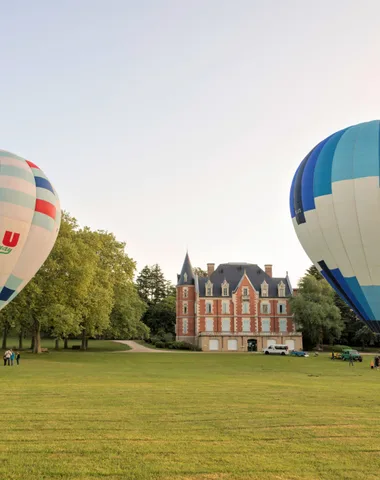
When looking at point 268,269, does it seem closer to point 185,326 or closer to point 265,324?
point 265,324

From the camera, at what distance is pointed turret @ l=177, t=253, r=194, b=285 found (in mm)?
71062

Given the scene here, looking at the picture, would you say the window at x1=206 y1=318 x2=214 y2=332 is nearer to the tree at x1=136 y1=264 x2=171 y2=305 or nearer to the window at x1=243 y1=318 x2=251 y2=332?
the window at x1=243 y1=318 x2=251 y2=332

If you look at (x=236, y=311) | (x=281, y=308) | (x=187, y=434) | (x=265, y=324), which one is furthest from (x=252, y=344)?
(x=187, y=434)

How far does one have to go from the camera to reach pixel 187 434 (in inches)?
420

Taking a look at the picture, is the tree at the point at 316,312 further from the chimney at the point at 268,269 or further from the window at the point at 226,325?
the window at the point at 226,325

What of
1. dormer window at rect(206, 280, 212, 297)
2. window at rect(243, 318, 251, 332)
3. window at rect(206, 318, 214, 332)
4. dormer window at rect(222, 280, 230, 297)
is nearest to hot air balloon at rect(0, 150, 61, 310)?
window at rect(206, 318, 214, 332)

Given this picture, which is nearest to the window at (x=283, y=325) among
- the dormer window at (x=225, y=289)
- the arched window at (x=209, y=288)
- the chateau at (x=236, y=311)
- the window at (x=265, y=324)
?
the chateau at (x=236, y=311)

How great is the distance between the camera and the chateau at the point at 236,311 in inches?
2574

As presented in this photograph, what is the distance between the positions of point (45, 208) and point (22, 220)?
6.47ft

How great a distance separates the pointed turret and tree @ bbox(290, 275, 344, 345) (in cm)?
1528

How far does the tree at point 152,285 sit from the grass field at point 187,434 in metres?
86.4

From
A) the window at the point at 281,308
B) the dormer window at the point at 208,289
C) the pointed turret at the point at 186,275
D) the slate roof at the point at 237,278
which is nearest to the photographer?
the window at the point at 281,308

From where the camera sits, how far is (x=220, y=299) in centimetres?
6750

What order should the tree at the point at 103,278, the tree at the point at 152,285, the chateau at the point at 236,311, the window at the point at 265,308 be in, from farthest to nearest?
the tree at the point at 152,285 → the window at the point at 265,308 → the chateau at the point at 236,311 → the tree at the point at 103,278
